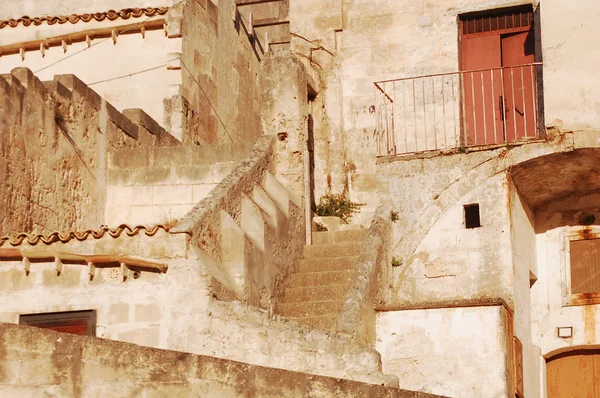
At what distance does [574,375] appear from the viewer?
18.7m

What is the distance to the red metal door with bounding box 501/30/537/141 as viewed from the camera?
19703 mm

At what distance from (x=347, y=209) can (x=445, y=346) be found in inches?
146

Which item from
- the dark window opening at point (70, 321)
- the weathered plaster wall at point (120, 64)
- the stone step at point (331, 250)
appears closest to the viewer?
the dark window opening at point (70, 321)

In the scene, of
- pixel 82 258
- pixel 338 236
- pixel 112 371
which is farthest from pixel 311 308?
pixel 112 371

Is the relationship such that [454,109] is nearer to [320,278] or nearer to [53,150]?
[320,278]

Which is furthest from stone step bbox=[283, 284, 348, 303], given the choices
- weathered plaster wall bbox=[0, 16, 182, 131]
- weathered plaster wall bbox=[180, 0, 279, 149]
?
weathered plaster wall bbox=[0, 16, 182, 131]

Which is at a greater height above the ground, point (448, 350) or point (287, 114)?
point (287, 114)

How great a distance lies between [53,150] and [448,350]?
629 centimetres

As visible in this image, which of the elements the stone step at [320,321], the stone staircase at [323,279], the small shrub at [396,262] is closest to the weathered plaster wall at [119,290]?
the stone step at [320,321]

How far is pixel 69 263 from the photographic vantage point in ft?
54.0

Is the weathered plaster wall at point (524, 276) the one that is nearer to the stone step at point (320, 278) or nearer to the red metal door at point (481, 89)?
the red metal door at point (481, 89)

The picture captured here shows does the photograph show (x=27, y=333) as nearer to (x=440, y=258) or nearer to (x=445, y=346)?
(x=445, y=346)

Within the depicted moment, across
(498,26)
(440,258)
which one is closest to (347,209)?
(440,258)

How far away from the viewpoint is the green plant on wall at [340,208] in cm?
2017
